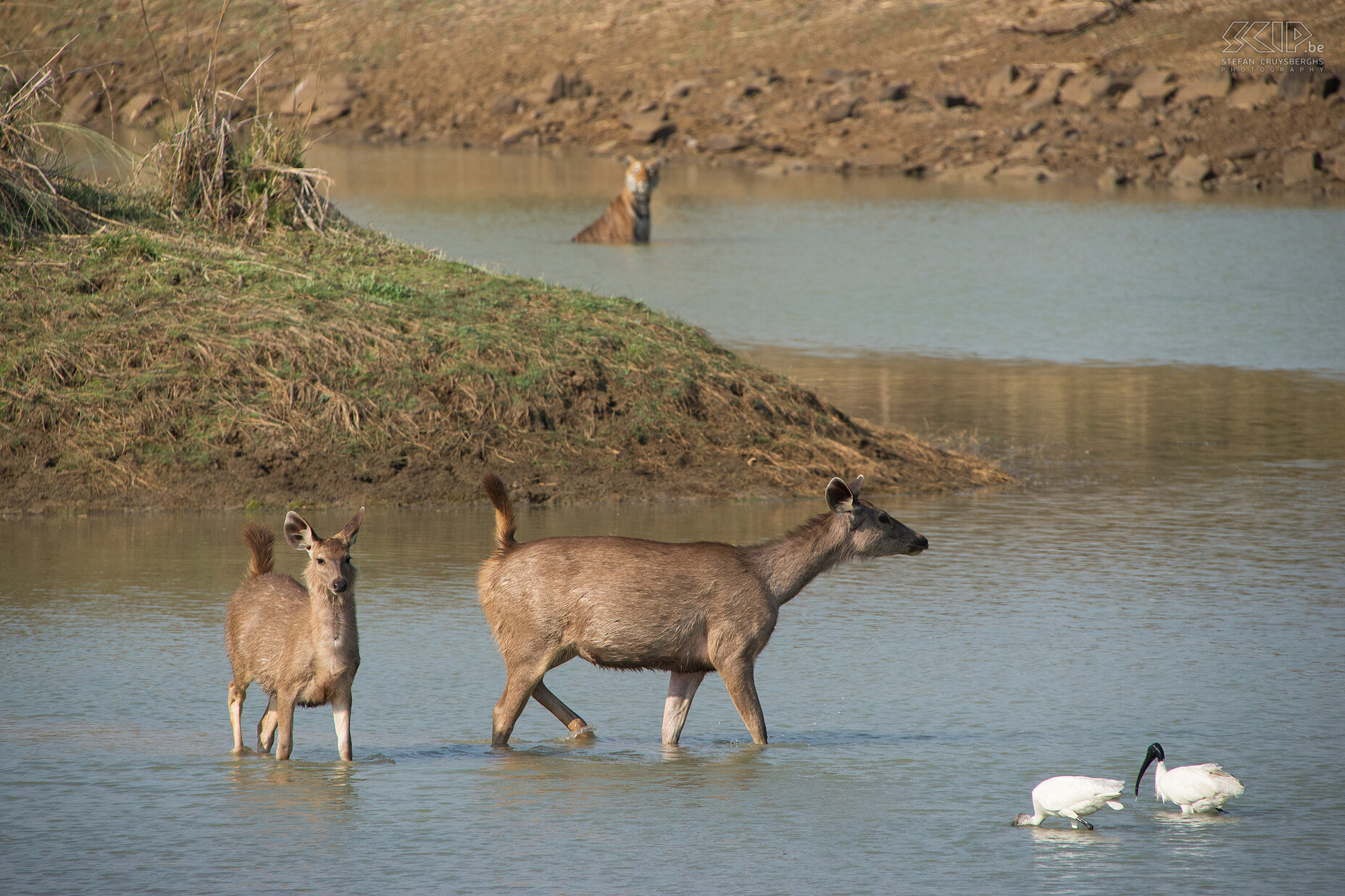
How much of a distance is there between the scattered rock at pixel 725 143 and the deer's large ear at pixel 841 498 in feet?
128

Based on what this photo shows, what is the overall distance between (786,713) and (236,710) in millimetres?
2560

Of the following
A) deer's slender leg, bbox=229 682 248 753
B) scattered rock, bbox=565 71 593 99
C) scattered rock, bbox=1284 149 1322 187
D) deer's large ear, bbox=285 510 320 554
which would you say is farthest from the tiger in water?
scattered rock, bbox=565 71 593 99

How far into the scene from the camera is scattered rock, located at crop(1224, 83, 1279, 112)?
41.2 metres

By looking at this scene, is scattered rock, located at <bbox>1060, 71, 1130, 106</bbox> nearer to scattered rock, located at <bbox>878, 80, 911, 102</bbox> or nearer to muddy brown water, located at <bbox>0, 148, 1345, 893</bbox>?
scattered rock, located at <bbox>878, 80, 911, 102</bbox>

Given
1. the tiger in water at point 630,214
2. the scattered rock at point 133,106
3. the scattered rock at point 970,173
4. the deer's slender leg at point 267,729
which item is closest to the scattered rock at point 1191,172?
the scattered rock at point 970,173

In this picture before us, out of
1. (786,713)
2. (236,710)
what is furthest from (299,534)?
(786,713)

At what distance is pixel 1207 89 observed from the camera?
42188 mm

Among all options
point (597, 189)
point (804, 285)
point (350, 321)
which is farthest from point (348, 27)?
point (350, 321)

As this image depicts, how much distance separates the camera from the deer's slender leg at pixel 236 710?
24.0 feet

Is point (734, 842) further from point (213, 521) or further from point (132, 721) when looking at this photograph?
point (213, 521)

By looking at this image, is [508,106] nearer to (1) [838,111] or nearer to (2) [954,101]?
(1) [838,111]

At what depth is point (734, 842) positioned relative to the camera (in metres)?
6.29

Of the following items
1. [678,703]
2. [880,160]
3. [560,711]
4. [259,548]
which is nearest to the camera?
[678,703]

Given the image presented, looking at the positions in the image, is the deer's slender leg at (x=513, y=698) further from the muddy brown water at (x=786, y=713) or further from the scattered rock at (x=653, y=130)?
the scattered rock at (x=653, y=130)
